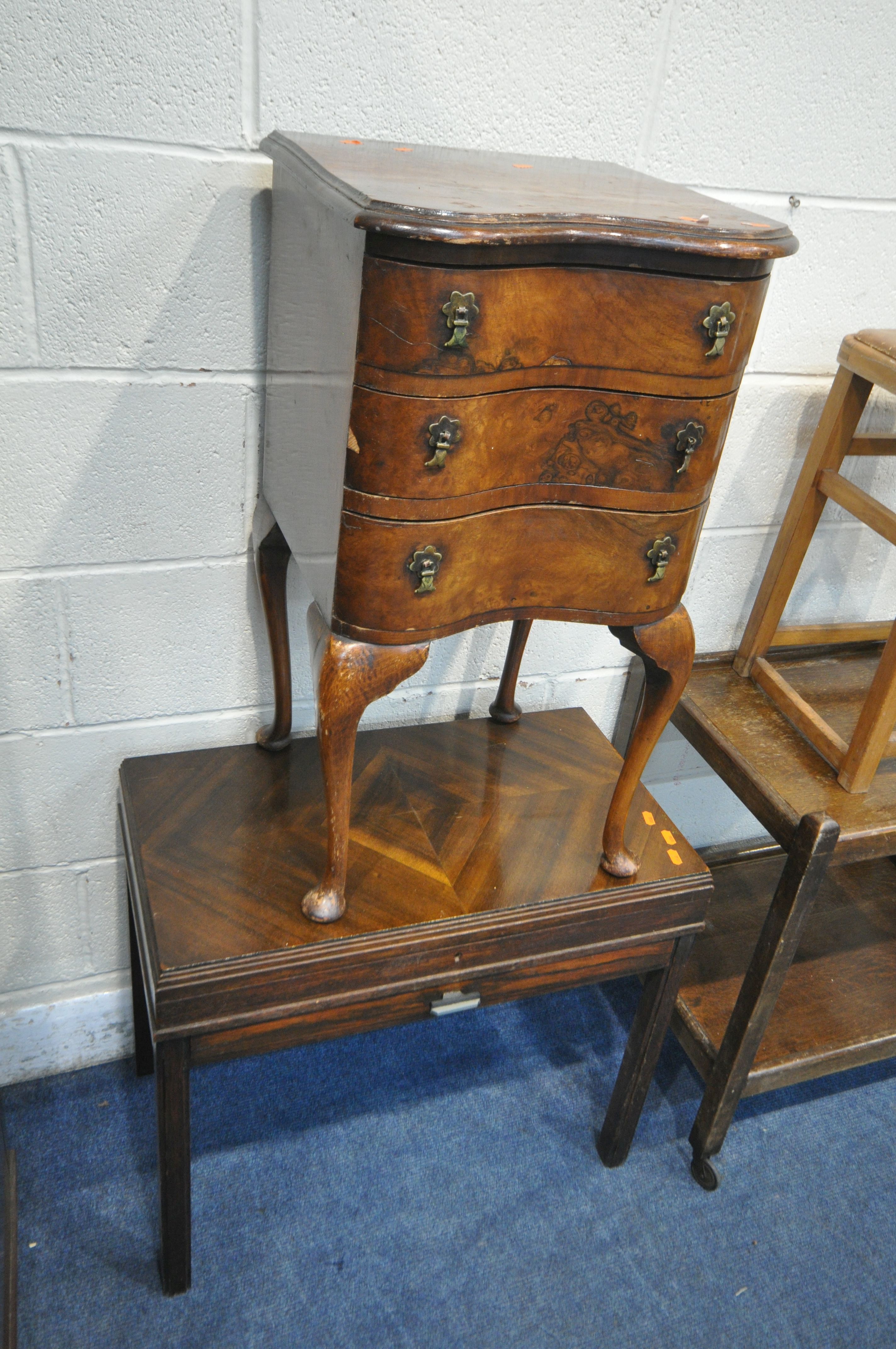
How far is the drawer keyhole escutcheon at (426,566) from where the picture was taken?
0.93m

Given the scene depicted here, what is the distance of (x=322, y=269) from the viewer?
36.4 inches

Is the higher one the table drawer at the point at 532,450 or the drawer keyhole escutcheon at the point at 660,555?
the table drawer at the point at 532,450

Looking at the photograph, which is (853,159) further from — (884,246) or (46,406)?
(46,406)

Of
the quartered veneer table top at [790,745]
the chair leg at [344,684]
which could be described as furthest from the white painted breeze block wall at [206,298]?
the chair leg at [344,684]

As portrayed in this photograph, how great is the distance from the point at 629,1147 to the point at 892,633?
829 millimetres

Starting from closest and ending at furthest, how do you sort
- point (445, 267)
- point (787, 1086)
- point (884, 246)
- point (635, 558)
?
1. point (445, 267)
2. point (635, 558)
3. point (884, 246)
4. point (787, 1086)

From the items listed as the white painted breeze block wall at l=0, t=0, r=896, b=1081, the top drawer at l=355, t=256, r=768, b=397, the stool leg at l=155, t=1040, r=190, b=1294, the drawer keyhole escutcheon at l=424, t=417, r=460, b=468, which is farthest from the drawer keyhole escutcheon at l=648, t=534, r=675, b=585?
the stool leg at l=155, t=1040, r=190, b=1294

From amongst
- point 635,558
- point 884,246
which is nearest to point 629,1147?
point 635,558

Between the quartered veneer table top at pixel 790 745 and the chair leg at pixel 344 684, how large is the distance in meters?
0.63

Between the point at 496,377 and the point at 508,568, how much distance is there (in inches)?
8.0

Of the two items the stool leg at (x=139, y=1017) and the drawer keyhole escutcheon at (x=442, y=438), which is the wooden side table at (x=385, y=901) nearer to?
the stool leg at (x=139, y=1017)

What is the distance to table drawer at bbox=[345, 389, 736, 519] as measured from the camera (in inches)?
34.3

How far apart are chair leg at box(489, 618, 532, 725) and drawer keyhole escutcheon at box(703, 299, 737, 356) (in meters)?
0.56

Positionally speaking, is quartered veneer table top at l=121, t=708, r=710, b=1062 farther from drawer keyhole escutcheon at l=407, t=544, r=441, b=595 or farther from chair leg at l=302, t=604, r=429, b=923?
drawer keyhole escutcheon at l=407, t=544, r=441, b=595
